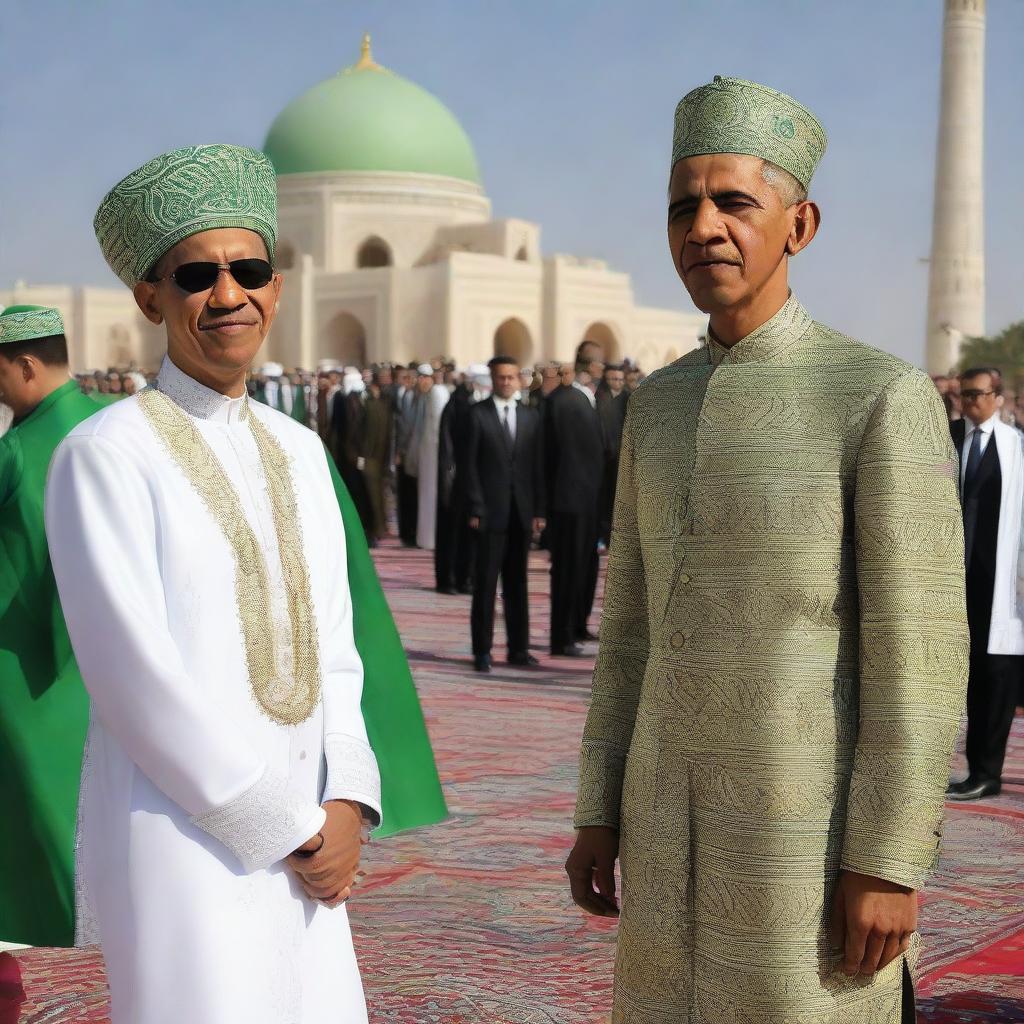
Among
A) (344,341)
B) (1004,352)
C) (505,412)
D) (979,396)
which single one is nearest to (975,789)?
(979,396)

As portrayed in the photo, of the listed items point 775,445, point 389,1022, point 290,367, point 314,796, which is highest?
point 290,367

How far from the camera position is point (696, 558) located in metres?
2.08

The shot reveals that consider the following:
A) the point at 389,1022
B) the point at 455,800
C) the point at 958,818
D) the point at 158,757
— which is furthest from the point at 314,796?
the point at 958,818

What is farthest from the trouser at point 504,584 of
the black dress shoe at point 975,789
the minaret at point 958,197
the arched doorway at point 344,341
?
the arched doorway at point 344,341

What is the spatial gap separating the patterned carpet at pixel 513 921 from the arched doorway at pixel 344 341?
35763 millimetres

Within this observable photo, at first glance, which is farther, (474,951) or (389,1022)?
(474,951)

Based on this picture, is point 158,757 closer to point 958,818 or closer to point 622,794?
point 622,794

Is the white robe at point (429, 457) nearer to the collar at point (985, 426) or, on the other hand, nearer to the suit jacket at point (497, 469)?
the suit jacket at point (497, 469)

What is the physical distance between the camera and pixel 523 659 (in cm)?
843

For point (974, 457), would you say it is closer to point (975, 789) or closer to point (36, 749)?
point (975, 789)

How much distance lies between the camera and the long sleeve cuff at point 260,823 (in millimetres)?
2018

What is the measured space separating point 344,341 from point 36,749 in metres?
39.5

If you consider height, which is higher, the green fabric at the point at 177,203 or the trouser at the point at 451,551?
the green fabric at the point at 177,203

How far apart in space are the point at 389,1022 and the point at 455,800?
199 centimetres
